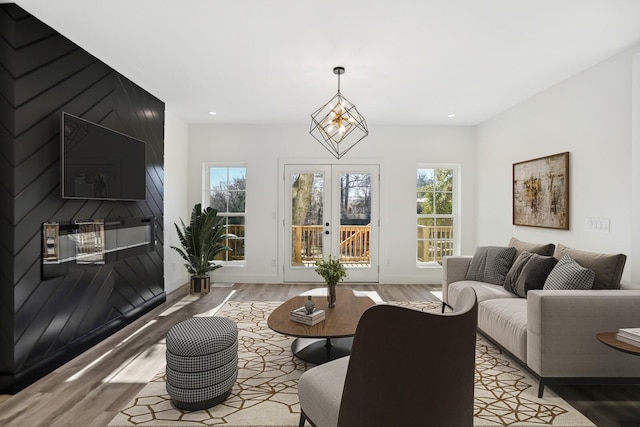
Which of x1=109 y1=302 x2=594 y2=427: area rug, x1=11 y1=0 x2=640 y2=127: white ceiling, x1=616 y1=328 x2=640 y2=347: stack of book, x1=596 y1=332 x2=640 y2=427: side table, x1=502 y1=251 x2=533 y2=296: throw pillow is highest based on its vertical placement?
x1=11 y1=0 x2=640 y2=127: white ceiling

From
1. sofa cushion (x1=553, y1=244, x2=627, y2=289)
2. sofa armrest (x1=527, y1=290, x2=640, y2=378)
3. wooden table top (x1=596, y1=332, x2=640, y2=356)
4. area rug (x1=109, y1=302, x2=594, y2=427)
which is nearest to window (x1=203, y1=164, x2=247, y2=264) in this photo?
area rug (x1=109, y1=302, x2=594, y2=427)

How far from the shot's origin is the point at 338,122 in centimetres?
322

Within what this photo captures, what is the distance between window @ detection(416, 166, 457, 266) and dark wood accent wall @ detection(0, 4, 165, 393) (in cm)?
441

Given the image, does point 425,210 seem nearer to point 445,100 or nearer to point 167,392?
point 445,100

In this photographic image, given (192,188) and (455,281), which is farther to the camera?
(192,188)

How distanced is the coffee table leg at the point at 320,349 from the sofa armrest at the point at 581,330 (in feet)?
4.63

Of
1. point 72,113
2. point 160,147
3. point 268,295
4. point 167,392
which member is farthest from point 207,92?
point 167,392

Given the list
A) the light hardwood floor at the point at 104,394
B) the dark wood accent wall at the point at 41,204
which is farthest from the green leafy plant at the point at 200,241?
the light hardwood floor at the point at 104,394

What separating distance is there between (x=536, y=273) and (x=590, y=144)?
1359 millimetres

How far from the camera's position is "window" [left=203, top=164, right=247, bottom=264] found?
5.79 meters

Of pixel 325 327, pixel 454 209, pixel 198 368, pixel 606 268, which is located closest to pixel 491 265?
pixel 606 268

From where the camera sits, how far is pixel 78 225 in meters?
2.97

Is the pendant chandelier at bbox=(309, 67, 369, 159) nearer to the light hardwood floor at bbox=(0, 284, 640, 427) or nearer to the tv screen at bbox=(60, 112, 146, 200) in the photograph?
the tv screen at bbox=(60, 112, 146, 200)

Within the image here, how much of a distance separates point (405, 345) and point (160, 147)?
431cm
